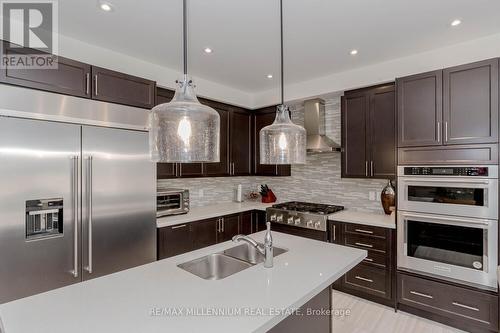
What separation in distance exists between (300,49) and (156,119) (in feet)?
6.66

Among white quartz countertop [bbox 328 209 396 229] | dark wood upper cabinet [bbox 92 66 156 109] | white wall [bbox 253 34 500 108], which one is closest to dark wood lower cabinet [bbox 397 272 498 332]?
white quartz countertop [bbox 328 209 396 229]

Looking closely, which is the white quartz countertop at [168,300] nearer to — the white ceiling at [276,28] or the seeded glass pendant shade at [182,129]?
the seeded glass pendant shade at [182,129]

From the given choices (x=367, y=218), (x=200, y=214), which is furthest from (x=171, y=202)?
(x=367, y=218)

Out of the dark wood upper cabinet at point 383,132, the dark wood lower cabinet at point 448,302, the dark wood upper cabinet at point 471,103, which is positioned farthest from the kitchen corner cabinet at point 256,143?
the dark wood upper cabinet at point 471,103

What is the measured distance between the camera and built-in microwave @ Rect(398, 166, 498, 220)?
2.19 metres

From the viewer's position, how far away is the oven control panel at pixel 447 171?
7.34 feet

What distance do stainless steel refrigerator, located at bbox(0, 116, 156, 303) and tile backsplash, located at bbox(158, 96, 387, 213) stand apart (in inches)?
42.3

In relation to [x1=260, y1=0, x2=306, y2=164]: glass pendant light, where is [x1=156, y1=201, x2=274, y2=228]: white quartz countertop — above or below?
below

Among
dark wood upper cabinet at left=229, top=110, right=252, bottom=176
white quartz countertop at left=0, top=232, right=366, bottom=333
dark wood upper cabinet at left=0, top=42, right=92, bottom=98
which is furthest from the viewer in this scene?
dark wood upper cabinet at left=229, top=110, right=252, bottom=176

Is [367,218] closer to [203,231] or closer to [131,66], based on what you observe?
[203,231]

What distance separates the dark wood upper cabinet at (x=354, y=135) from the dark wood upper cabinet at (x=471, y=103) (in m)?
0.82

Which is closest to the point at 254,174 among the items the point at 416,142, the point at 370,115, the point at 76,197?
the point at 370,115

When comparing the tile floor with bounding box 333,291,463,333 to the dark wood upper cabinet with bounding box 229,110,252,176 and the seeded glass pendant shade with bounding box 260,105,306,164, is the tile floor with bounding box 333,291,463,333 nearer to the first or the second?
the seeded glass pendant shade with bounding box 260,105,306,164

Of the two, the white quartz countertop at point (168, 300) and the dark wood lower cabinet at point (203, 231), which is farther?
the dark wood lower cabinet at point (203, 231)
